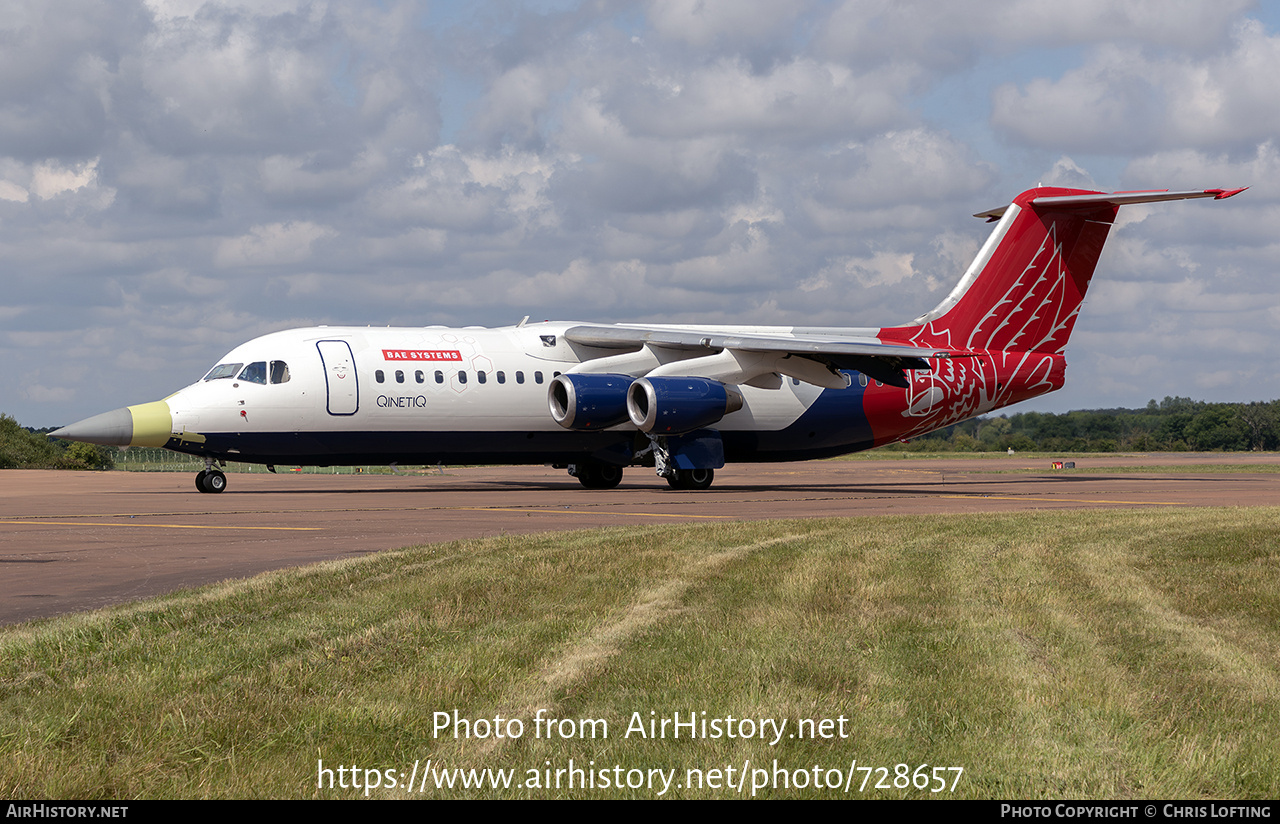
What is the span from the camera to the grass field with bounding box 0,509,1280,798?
4.56 meters

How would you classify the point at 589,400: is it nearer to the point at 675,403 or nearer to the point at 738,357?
the point at 675,403

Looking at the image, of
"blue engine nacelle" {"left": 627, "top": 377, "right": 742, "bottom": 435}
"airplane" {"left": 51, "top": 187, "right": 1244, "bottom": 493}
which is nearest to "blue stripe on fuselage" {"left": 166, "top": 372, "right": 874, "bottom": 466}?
"airplane" {"left": 51, "top": 187, "right": 1244, "bottom": 493}

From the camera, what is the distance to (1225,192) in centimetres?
2641

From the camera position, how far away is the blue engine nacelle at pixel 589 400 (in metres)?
25.9

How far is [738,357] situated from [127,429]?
43.8 feet

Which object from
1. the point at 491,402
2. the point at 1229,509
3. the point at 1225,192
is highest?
the point at 1225,192

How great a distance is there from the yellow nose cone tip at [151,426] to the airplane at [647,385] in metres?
0.03

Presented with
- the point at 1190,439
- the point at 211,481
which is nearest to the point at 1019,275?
the point at 211,481

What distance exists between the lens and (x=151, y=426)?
952 inches

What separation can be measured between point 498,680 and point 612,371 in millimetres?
22070

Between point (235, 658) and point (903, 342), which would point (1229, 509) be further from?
point (235, 658)

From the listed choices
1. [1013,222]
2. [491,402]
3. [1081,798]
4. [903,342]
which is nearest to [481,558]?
[1081,798]

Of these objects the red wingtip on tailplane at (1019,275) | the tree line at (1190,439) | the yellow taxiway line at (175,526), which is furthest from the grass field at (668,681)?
the tree line at (1190,439)

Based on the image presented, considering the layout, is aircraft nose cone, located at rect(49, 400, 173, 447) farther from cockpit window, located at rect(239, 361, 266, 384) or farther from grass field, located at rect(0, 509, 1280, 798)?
grass field, located at rect(0, 509, 1280, 798)
